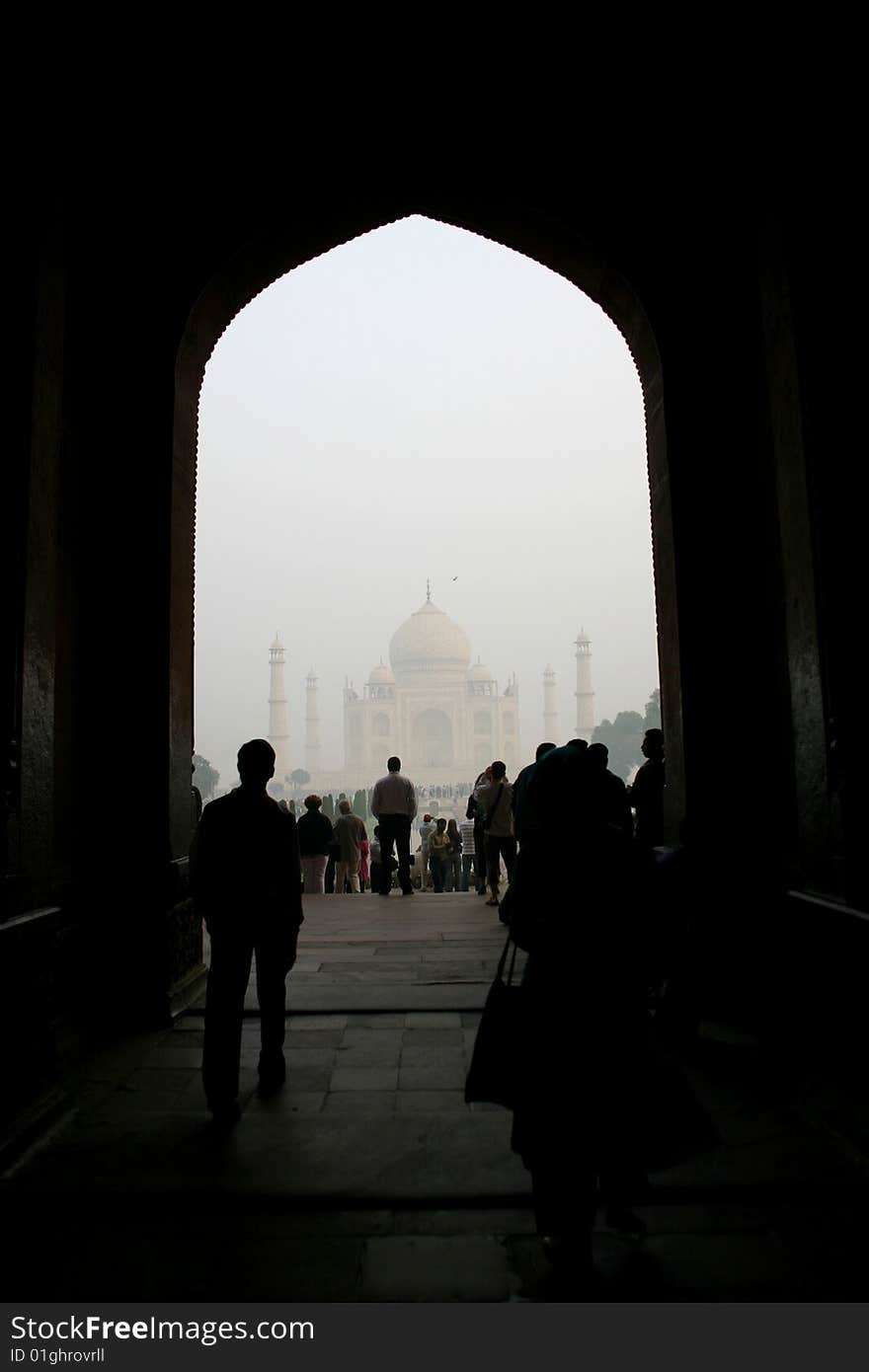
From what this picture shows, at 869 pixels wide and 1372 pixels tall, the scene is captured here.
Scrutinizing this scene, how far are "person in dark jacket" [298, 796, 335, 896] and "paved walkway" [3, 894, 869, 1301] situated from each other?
523 cm

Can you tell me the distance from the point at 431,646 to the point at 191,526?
4722 cm

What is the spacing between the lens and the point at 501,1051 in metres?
1.83

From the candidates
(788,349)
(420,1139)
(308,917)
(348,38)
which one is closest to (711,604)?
(788,349)

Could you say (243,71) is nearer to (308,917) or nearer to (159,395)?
(159,395)

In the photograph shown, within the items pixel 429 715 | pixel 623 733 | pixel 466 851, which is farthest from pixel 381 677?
pixel 466 851

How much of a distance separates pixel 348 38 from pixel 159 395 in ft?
5.91

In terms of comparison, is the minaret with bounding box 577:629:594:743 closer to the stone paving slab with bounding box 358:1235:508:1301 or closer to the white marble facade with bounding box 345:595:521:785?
the white marble facade with bounding box 345:595:521:785

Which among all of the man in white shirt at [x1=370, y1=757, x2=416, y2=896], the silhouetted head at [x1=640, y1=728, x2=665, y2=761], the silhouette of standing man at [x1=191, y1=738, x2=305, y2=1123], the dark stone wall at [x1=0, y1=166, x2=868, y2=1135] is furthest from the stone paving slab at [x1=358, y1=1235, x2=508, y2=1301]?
the man in white shirt at [x1=370, y1=757, x2=416, y2=896]

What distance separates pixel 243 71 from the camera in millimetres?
4176

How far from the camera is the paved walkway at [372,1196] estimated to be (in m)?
1.81

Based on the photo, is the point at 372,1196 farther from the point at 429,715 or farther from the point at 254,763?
the point at 429,715

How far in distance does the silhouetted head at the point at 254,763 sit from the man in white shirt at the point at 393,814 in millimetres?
4645

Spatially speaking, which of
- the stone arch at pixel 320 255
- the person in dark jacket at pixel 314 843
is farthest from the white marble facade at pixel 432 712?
the stone arch at pixel 320 255

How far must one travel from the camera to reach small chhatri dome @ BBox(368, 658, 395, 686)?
53500mm
